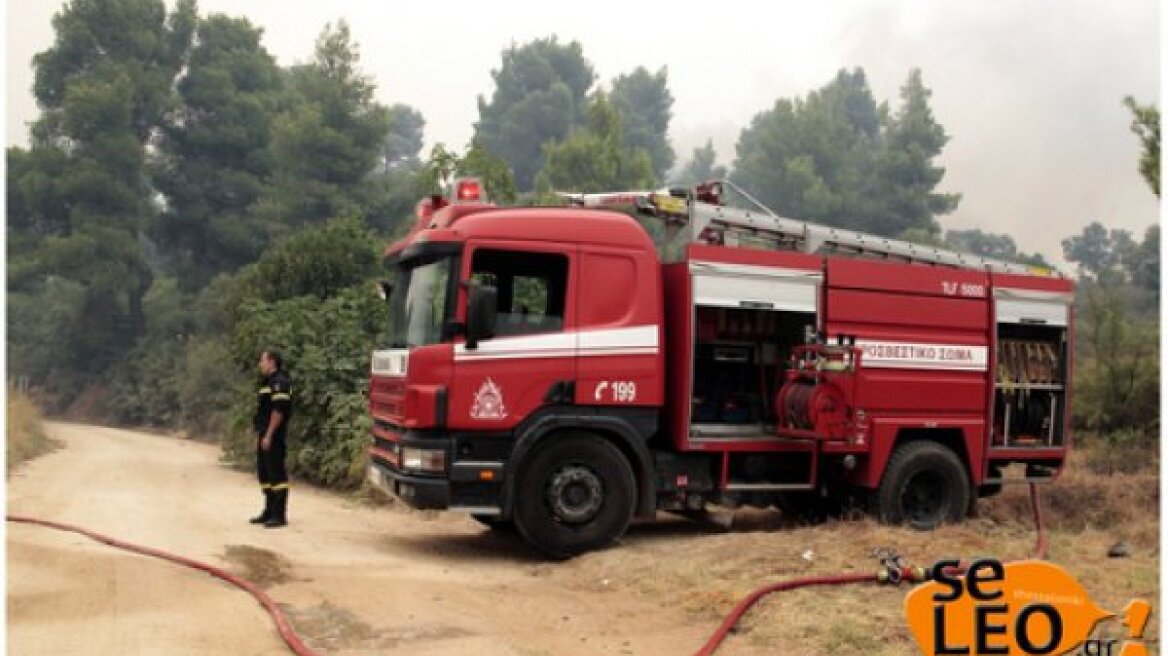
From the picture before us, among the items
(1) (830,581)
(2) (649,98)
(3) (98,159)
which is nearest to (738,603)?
(1) (830,581)

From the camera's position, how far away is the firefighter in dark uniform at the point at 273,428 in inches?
397

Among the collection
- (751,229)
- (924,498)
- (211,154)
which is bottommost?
(924,498)

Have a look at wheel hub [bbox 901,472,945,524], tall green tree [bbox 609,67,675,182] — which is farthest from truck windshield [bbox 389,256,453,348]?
tall green tree [bbox 609,67,675,182]

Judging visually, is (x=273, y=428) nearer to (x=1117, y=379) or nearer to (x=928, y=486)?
(x=928, y=486)

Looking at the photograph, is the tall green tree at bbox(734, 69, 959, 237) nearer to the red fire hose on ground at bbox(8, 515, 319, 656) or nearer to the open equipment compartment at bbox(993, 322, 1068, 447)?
the open equipment compartment at bbox(993, 322, 1068, 447)

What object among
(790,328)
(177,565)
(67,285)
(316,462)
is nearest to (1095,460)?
(790,328)

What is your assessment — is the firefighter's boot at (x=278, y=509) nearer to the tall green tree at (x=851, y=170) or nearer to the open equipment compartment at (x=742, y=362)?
the open equipment compartment at (x=742, y=362)

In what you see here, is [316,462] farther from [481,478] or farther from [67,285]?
[67,285]

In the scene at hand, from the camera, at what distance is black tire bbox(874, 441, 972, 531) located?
33.0 feet

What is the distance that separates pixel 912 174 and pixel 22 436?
158 ft

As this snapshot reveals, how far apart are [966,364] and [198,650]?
773cm

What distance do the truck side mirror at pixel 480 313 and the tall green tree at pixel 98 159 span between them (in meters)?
35.2

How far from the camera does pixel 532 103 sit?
68.1 metres

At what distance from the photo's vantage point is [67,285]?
45.0 meters
